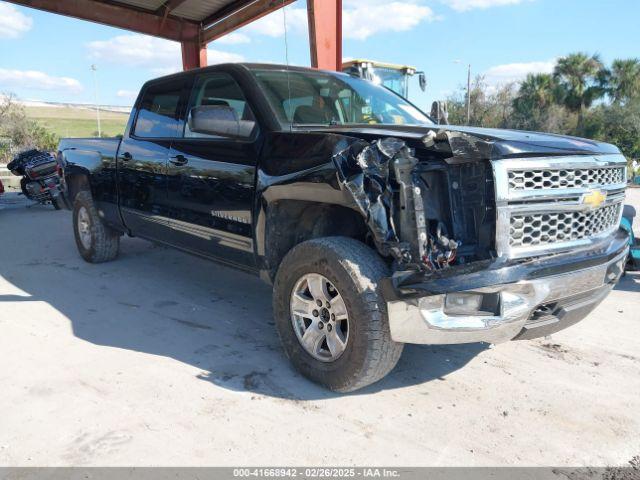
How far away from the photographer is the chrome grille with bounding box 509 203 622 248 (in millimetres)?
2646

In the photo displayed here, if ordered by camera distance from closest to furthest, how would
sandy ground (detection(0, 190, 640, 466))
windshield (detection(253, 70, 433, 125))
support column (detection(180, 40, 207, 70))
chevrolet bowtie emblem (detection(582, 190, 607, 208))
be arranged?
sandy ground (detection(0, 190, 640, 466)), chevrolet bowtie emblem (detection(582, 190, 607, 208)), windshield (detection(253, 70, 433, 125)), support column (detection(180, 40, 207, 70))

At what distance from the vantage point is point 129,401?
9.75ft

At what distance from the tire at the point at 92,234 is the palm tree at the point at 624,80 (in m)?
32.5

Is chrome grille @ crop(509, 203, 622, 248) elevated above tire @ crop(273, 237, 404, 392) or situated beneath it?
elevated above

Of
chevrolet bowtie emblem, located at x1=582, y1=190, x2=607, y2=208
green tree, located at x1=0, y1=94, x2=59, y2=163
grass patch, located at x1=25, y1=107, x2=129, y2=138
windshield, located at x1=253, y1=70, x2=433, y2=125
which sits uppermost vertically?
grass patch, located at x1=25, y1=107, x2=129, y2=138

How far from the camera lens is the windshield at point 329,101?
379 centimetres

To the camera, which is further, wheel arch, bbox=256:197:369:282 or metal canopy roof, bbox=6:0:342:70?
metal canopy roof, bbox=6:0:342:70

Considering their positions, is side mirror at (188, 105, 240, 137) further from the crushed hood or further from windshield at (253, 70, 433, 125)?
the crushed hood

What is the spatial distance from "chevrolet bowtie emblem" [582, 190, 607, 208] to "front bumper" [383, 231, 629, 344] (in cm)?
31

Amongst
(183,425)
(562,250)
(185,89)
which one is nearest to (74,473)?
(183,425)

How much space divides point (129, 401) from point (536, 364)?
8.46 ft

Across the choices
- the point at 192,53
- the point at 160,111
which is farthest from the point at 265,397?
the point at 192,53

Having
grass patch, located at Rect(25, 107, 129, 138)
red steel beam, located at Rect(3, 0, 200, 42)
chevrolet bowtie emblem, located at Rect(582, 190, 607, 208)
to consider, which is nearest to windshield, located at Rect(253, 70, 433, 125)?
chevrolet bowtie emblem, located at Rect(582, 190, 607, 208)

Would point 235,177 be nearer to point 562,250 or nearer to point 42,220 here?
point 562,250
